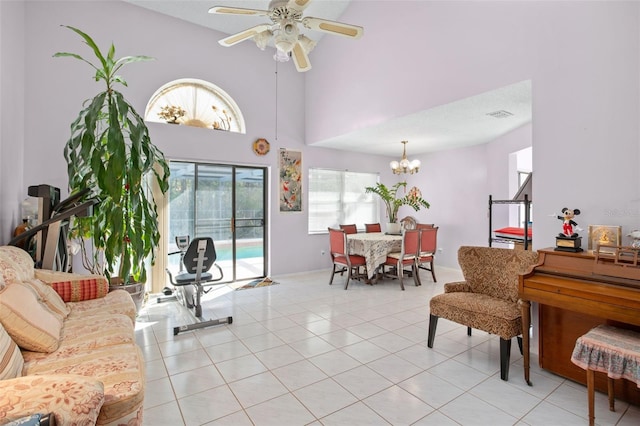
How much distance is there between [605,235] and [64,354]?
3616mm

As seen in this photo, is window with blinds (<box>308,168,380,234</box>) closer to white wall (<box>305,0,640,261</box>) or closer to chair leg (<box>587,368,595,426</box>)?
white wall (<box>305,0,640,261</box>)

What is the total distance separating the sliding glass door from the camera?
4.98 m

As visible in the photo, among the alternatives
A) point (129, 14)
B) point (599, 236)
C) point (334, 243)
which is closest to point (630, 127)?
point (599, 236)

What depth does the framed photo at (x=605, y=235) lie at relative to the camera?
2285 millimetres

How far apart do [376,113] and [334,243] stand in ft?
7.14

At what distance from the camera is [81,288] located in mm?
2691

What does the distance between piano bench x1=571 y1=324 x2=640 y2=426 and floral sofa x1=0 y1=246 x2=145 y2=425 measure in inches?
95.0

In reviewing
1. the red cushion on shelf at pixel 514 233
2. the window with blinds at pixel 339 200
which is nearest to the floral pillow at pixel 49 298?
the red cushion on shelf at pixel 514 233

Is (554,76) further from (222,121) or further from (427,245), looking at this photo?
(222,121)

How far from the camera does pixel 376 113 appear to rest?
14.9ft

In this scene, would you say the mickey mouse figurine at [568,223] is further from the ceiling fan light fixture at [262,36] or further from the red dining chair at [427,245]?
the ceiling fan light fixture at [262,36]

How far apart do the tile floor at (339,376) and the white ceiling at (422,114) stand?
249 centimetres

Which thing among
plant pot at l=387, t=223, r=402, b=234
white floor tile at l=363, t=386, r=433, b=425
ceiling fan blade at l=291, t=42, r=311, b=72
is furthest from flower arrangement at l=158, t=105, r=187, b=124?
white floor tile at l=363, t=386, r=433, b=425

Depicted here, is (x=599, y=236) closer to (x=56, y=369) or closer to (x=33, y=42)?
(x=56, y=369)
